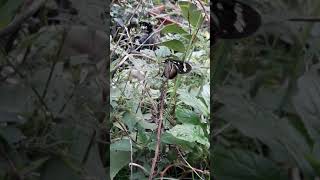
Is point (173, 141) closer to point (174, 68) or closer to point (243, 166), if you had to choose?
point (174, 68)

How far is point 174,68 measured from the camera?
102 cm

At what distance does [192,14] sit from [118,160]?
345 mm

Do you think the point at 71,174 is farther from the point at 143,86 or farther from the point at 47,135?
the point at 143,86

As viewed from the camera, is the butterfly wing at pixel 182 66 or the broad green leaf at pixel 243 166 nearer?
the broad green leaf at pixel 243 166

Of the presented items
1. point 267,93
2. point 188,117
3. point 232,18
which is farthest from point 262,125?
point 188,117

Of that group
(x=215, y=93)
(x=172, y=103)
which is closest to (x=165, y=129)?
(x=172, y=103)

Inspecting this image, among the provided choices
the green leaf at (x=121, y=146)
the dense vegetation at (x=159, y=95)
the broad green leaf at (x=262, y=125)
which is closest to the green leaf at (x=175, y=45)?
the dense vegetation at (x=159, y=95)

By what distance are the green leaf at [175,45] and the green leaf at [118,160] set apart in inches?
10.1

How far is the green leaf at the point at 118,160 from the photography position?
2.97ft

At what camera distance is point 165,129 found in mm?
998

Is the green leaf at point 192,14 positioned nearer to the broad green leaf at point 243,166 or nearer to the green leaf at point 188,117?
the green leaf at point 188,117

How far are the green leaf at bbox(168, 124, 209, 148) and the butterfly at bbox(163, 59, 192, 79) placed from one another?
5.2 inches

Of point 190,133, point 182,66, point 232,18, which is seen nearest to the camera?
point 232,18

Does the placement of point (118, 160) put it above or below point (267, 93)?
below
